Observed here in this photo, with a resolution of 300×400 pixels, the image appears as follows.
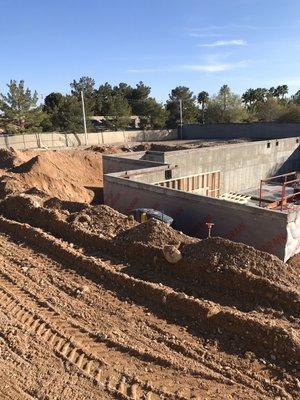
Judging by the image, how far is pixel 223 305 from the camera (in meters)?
8.32

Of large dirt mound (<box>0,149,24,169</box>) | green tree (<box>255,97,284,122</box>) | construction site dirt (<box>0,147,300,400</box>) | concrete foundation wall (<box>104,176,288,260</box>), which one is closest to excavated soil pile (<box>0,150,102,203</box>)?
large dirt mound (<box>0,149,24,169</box>)

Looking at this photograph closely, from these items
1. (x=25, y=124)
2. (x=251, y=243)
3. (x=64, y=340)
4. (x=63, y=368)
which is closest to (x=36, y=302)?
(x=64, y=340)

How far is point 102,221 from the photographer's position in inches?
478

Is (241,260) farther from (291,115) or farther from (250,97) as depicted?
(250,97)

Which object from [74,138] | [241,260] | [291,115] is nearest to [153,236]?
[241,260]

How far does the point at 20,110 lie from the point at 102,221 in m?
32.5

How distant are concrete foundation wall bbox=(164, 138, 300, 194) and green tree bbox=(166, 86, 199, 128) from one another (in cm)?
3388

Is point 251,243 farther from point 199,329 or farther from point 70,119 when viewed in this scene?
point 70,119

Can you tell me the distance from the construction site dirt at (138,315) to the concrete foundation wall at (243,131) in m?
23.5

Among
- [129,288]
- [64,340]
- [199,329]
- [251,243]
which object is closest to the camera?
[64,340]

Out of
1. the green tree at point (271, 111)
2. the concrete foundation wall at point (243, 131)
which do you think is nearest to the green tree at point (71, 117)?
the concrete foundation wall at point (243, 131)

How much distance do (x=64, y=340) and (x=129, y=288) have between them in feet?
7.47

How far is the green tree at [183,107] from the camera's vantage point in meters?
59.1

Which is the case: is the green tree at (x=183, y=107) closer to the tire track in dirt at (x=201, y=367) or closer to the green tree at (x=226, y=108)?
the green tree at (x=226, y=108)
